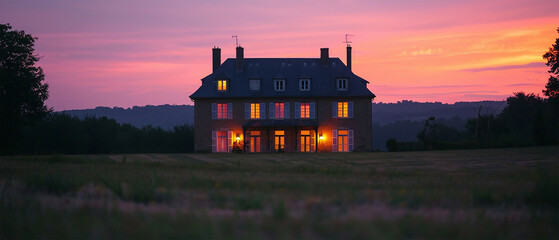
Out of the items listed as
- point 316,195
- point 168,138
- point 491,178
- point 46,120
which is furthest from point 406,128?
point 316,195

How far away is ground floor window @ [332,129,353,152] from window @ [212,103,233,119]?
897 centimetres

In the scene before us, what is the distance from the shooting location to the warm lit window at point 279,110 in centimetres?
4594

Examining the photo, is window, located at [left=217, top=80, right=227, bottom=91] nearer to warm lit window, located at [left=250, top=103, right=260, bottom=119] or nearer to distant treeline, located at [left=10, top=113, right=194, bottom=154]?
warm lit window, located at [left=250, top=103, right=260, bottom=119]

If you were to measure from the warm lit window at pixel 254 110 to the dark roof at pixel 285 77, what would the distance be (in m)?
0.81

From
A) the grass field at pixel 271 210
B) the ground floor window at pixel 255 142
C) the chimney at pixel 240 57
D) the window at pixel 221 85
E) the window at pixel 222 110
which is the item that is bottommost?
the grass field at pixel 271 210

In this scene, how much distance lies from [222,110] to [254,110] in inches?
107

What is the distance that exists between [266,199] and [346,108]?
35964mm

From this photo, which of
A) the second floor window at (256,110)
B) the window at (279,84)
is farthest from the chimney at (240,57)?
the second floor window at (256,110)

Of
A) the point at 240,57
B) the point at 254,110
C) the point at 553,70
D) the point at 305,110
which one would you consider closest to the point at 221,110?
the point at 254,110

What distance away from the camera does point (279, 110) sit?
151 ft

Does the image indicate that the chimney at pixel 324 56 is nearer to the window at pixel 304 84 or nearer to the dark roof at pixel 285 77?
the dark roof at pixel 285 77

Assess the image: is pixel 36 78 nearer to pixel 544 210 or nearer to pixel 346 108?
pixel 346 108

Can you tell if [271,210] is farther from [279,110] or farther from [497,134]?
[497,134]

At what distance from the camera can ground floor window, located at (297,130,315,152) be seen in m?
45.5
